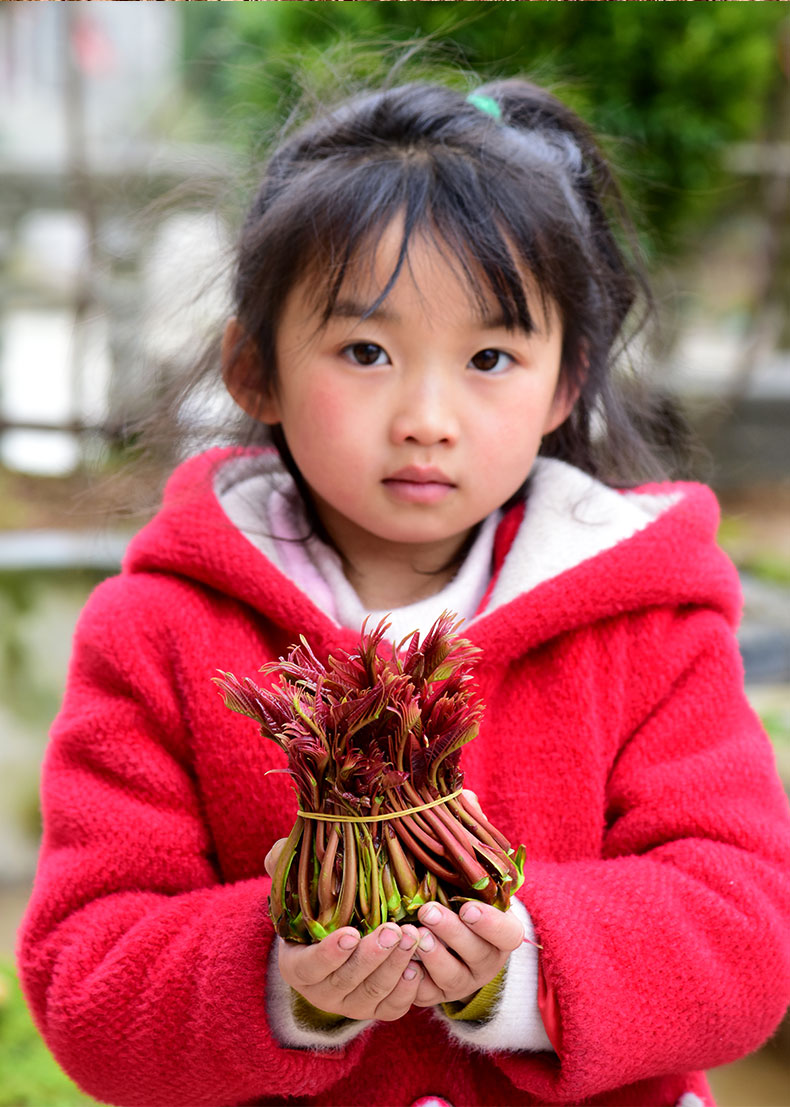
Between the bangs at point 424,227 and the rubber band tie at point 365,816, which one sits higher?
the bangs at point 424,227

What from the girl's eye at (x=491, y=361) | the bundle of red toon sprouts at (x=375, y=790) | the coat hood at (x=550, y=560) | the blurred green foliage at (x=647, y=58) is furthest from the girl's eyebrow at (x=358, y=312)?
the blurred green foliage at (x=647, y=58)

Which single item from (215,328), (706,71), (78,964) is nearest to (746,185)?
(706,71)

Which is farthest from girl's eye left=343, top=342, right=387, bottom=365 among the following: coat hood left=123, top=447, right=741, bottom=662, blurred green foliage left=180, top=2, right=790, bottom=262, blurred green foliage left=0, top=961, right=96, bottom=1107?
blurred green foliage left=180, top=2, right=790, bottom=262

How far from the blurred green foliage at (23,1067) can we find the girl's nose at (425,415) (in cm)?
171

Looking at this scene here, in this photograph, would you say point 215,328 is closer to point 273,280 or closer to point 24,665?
point 273,280

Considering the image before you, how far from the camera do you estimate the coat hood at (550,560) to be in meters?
1.45

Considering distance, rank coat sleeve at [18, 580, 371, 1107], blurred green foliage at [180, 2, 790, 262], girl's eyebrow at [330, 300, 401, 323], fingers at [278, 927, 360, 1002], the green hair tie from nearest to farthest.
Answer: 1. fingers at [278, 927, 360, 1002]
2. coat sleeve at [18, 580, 371, 1107]
3. girl's eyebrow at [330, 300, 401, 323]
4. the green hair tie
5. blurred green foliage at [180, 2, 790, 262]

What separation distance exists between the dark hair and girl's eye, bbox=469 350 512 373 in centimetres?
4

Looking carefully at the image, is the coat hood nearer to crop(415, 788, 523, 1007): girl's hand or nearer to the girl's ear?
the girl's ear

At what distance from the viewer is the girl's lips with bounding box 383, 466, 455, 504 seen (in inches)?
54.9

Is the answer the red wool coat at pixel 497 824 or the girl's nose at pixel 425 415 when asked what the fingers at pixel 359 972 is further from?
the girl's nose at pixel 425 415

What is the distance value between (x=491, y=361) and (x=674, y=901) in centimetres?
64

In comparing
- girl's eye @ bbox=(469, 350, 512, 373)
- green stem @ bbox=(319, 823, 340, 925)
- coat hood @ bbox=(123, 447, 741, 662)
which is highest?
girl's eye @ bbox=(469, 350, 512, 373)

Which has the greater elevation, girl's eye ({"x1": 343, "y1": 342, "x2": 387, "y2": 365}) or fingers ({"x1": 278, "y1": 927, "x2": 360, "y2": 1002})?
girl's eye ({"x1": 343, "y1": 342, "x2": 387, "y2": 365})
